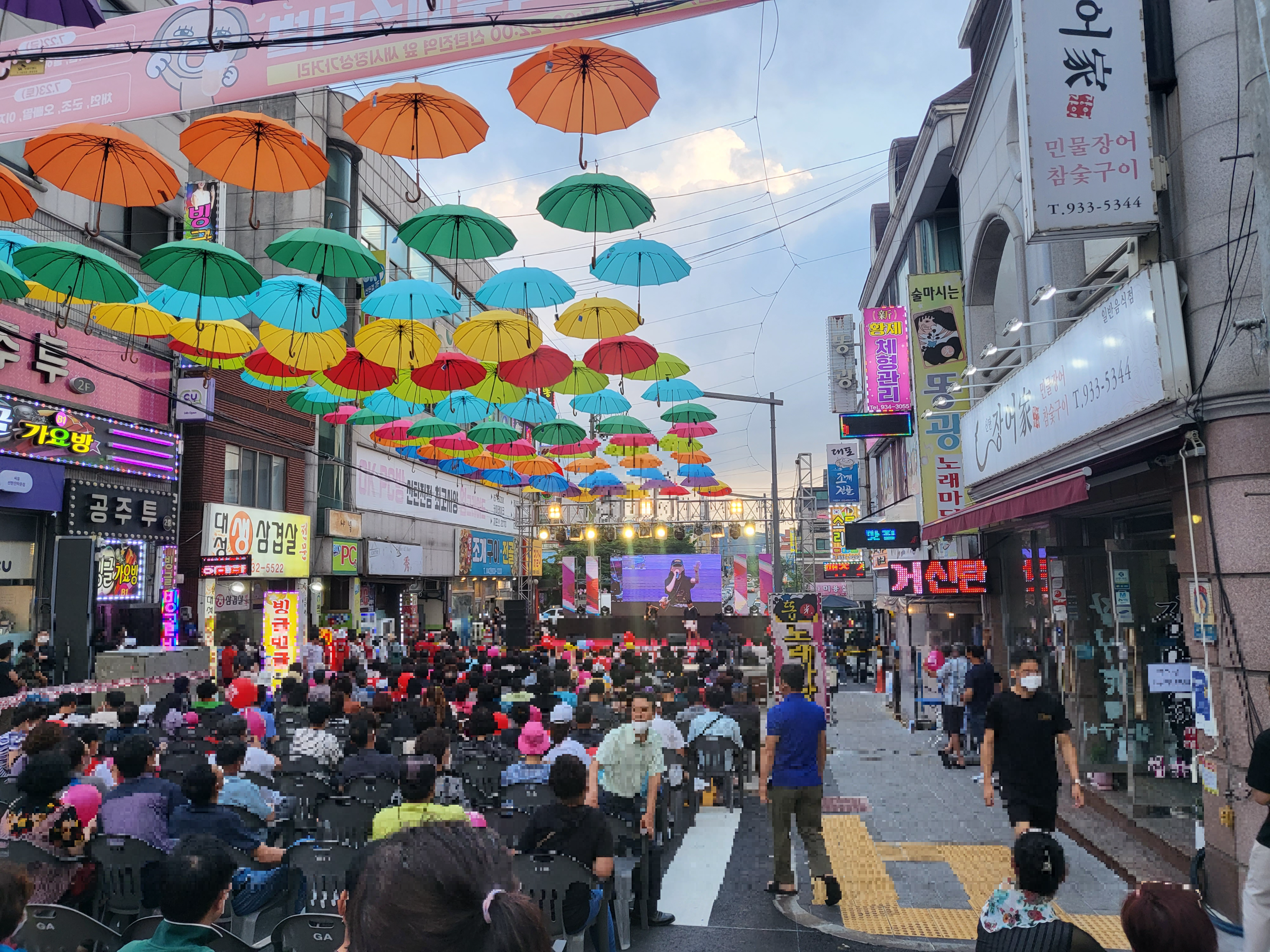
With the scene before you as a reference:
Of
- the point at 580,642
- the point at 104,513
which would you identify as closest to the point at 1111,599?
the point at 104,513

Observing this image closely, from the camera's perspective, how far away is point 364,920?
69.8 inches

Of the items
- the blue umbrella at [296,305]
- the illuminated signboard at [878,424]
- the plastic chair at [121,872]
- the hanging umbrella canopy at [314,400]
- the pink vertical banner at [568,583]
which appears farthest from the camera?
the pink vertical banner at [568,583]

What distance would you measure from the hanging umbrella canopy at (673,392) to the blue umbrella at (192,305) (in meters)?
8.71

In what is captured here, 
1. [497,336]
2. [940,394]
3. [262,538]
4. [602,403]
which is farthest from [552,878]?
[262,538]

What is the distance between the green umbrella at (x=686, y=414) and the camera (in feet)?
73.2

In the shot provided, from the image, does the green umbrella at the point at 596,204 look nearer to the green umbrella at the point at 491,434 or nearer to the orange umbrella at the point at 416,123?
the orange umbrella at the point at 416,123

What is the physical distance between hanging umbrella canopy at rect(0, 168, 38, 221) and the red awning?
1065 centimetres

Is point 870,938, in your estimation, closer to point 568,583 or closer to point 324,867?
point 324,867

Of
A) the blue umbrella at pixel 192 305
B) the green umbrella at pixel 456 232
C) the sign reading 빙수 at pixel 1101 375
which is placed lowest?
the sign reading 빙수 at pixel 1101 375

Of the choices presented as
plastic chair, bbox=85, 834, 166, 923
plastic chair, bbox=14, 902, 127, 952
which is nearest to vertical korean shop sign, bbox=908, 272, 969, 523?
plastic chair, bbox=85, 834, 166, 923

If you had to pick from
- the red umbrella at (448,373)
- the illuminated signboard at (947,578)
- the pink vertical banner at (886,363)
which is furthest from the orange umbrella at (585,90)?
the pink vertical banner at (886,363)

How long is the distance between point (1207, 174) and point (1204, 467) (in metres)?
2.24

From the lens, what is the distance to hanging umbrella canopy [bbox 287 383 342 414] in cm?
1783

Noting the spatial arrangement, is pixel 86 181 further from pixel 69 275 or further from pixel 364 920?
pixel 364 920
